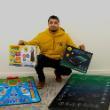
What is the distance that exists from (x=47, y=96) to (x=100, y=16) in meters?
0.82

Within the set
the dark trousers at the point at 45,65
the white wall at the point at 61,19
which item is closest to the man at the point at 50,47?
the dark trousers at the point at 45,65

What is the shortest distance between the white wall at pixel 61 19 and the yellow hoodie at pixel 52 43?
0.60 feet

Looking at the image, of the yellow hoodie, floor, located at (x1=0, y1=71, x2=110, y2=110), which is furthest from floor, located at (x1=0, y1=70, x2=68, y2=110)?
the yellow hoodie

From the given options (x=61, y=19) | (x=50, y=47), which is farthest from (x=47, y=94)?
(x=61, y=19)

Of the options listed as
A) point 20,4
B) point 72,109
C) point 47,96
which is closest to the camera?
point 72,109

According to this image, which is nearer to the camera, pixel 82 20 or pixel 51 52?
pixel 51 52

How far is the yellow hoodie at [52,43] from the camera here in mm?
2061

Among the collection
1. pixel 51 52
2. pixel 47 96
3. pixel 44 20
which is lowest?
pixel 47 96

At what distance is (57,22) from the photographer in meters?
2.02

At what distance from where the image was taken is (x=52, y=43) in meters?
2.06

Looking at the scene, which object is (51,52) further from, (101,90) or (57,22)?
(101,90)

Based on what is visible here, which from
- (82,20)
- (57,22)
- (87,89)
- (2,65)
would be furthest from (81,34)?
(2,65)

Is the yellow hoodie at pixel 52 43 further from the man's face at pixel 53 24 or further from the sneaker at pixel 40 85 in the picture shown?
the sneaker at pixel 40 85

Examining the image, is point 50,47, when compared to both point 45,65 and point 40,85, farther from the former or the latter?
point 40,85
